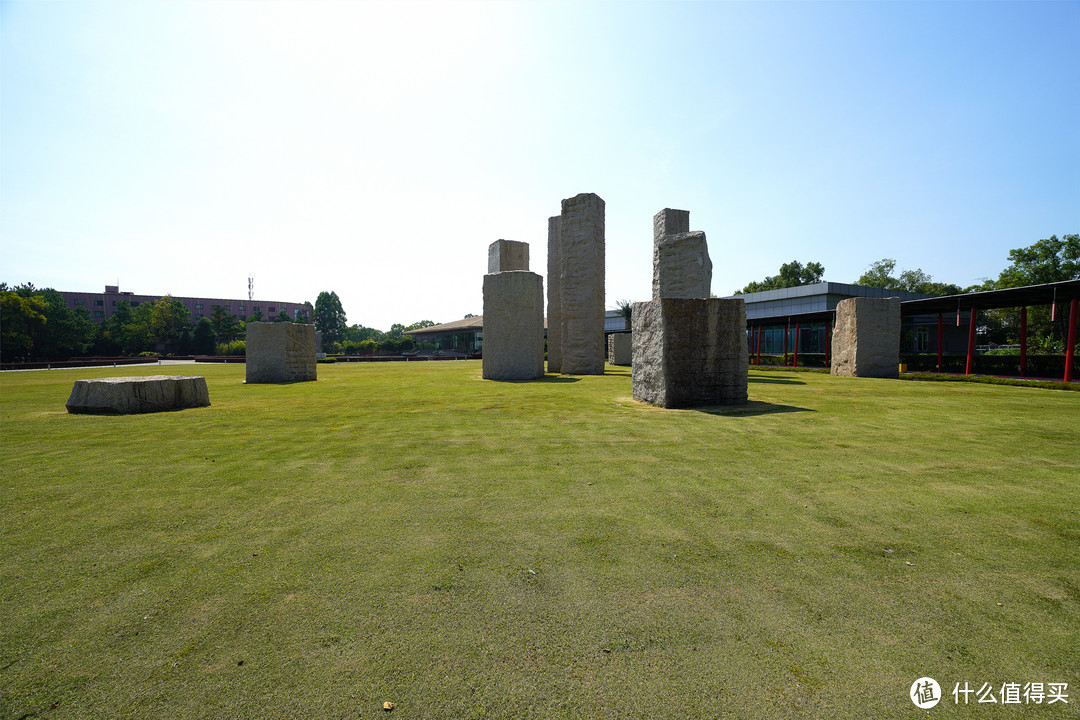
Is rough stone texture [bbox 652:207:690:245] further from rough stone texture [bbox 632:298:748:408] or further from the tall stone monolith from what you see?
rough stone texture [bbox 632:298:748:408]

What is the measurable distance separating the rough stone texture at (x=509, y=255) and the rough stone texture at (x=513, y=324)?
4.72 meters

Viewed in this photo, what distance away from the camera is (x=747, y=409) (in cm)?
767

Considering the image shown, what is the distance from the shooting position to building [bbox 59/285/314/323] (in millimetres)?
67500

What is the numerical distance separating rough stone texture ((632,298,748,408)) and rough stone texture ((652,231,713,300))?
4.76m

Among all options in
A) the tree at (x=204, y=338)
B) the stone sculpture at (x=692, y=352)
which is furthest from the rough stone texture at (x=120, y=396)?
the tree at (x=204, y=338)

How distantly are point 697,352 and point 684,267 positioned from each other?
5882mm

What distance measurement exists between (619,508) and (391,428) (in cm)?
400

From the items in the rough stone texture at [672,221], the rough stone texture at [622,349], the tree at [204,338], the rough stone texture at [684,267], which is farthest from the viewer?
the tree at [204,338]

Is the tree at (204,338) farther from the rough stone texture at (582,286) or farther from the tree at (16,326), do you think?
the rough stone texture at (582,286)

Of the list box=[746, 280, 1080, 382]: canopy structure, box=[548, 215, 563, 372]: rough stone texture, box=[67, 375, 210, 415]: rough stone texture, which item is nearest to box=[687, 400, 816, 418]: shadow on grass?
box=[746, 280, 1080, 382]: canopy structure

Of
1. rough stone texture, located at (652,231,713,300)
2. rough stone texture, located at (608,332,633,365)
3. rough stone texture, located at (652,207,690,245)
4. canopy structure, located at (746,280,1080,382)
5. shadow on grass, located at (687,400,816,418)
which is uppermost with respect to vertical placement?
rough stone texture, located at (652,207,690,245)

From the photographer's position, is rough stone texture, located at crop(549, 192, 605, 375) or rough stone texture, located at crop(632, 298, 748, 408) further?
rough stone texture, located at crop(549, 192, 605, 375)

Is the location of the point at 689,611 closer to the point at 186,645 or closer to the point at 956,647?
the point at 956,647

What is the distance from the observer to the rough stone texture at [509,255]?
18469 mm
